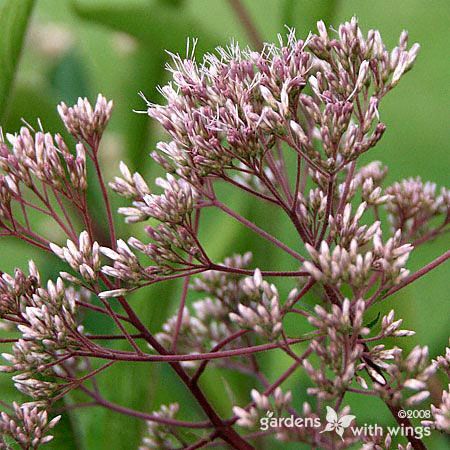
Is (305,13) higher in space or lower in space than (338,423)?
higher

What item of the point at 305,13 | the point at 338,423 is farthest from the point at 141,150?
the point at 338,423

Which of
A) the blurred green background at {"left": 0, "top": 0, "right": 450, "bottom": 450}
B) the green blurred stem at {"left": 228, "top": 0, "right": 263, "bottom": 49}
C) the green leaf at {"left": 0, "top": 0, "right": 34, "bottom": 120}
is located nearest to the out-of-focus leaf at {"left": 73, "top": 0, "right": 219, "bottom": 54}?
the blurred green background at {"left": 0, "top": 0, "right": 450, "bottom": 450}

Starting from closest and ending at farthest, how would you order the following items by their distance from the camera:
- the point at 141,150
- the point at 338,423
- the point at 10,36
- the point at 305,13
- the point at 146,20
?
the point at 338,423 → the point at 10,36 → the point at 305,13 → the point at 146,20 → the point at 141,150

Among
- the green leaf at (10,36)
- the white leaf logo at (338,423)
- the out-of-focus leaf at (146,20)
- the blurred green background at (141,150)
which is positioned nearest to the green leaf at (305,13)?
the blurred green background at (141,150)

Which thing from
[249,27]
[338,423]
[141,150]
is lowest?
[338,423]

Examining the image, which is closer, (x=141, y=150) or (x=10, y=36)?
(x=10, y=36)

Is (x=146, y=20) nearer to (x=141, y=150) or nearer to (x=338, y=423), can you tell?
(x=141, y=150)

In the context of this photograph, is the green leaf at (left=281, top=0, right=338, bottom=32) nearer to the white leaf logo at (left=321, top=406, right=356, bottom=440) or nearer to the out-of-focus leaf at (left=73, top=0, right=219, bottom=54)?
the out-of-focus leaf at (left=73, top=0, right=219, bottom=54)

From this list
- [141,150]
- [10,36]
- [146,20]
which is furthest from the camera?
[141,150]

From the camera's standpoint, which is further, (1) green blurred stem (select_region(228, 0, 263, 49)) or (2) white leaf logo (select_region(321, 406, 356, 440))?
(1) green blurred stem (select_region(228, 0, 263, 49))
